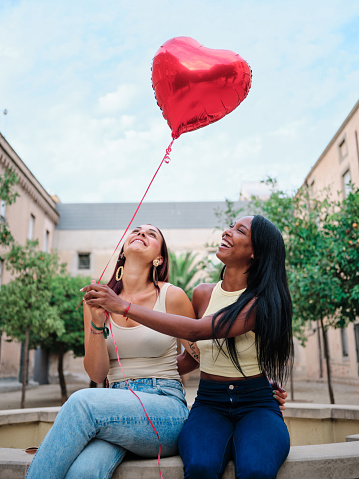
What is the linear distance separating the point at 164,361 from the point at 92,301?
2.20ft

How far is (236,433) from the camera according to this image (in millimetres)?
2248

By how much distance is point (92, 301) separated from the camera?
2252mm

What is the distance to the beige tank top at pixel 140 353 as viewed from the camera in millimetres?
2631

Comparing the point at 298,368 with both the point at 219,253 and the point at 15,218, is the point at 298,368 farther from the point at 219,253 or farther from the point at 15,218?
the point at 219,253

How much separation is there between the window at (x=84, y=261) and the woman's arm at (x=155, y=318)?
27.4 meters

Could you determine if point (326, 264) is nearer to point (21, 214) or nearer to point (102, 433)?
point (102, 433)

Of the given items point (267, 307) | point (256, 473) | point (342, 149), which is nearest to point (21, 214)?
point (342, 149)

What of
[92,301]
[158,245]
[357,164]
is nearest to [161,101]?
[158,245]

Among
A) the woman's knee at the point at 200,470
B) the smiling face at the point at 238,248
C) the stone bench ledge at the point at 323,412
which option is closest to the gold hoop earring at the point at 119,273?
the smiling face at the point at 238,248

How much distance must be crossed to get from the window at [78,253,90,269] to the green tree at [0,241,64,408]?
16.4 metres

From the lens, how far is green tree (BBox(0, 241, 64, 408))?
12.4 m

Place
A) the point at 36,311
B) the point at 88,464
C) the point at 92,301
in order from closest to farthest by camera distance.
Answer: the point at 88,464 < the point at 92,301 < the point at 36,311

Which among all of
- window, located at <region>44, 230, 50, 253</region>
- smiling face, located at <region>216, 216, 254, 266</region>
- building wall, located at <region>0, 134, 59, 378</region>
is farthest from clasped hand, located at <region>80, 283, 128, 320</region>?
window, located at <region>44, 230, 50, 253</region>

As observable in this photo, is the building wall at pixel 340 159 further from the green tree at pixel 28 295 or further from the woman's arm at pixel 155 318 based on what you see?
the woman's arm at pixel 155 318
